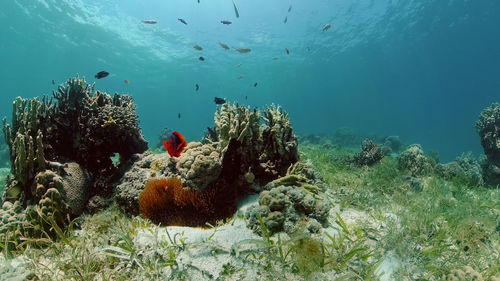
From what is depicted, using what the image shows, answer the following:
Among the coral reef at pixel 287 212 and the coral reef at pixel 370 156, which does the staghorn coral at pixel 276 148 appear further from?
the coral reef at pixel 370 156

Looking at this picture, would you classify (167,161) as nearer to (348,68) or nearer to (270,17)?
(270,17)

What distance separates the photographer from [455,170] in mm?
7699

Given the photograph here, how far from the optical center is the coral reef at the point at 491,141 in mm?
8617

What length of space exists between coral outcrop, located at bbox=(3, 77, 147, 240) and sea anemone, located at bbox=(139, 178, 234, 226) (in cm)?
130

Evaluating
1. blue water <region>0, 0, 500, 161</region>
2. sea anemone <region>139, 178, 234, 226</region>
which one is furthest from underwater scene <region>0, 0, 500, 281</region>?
blue water <region>0, 0, 500, 161</region>

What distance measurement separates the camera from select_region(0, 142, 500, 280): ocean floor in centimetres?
248

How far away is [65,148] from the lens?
499cm

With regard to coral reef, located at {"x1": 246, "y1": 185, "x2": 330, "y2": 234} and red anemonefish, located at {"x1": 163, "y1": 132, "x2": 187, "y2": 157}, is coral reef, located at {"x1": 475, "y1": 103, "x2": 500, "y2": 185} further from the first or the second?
red anemonefish, located at {"x1": 163, "y1": 132, "x2": 187, "y2": 157}

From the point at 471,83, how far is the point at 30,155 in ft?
358

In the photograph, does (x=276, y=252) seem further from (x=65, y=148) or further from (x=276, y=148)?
(x=65, y=148)

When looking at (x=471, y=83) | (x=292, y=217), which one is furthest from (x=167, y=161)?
(x=471, y=83)

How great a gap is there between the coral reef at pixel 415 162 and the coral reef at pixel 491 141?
2.13 metres

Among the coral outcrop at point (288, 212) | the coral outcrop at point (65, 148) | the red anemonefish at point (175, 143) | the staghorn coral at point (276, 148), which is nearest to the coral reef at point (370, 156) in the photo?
the staghorn coral at point (276, 148)

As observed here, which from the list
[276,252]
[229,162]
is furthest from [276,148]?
[276,252]
